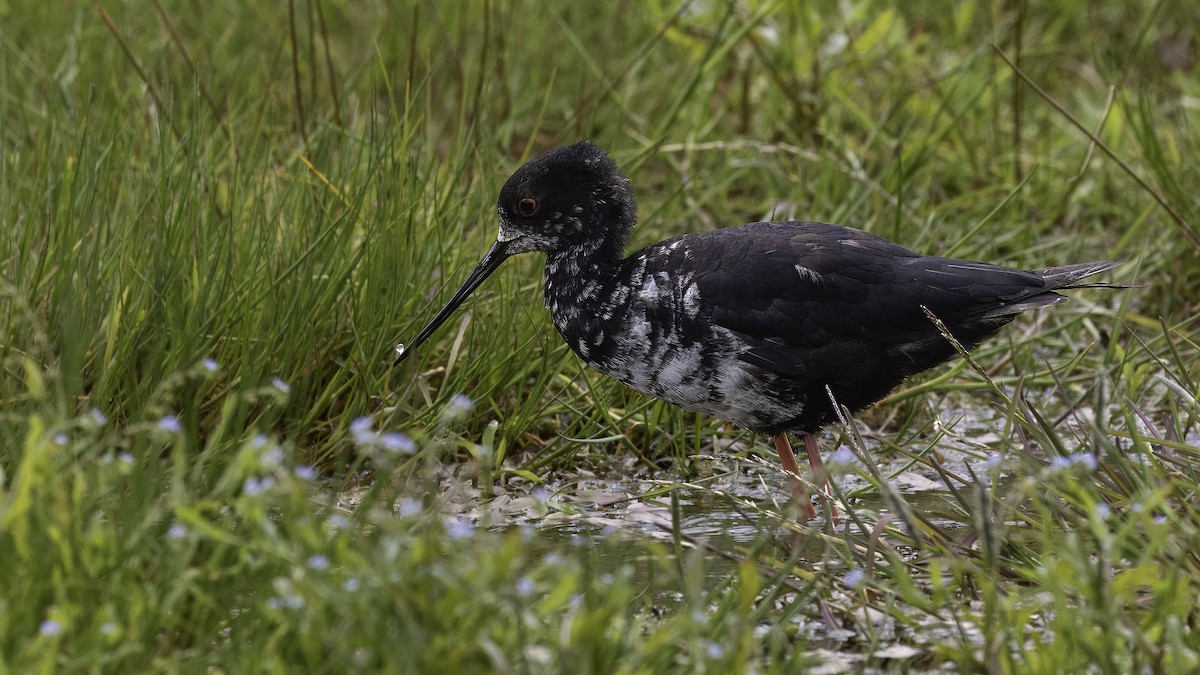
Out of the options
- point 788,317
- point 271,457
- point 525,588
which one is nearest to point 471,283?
point 788,317

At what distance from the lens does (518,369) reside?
477 centimetres

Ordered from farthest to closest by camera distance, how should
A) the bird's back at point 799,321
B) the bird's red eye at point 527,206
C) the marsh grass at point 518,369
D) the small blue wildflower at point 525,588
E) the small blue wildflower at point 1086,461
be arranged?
the bird's red eye at point 527,206 < the bird's back at point 799,321 < the small blue wildflower at point 1086,461 < the marsh grass at point 518,369 < the small blue wildflower at point 525,588

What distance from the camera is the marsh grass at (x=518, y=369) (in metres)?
2.64

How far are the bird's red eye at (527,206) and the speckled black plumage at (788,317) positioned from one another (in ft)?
1.30

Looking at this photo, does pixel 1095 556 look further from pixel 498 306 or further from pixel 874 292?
pixel 498 306

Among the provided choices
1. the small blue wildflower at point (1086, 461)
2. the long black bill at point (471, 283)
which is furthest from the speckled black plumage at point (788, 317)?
the small blue wildflower at point (1086, 461)

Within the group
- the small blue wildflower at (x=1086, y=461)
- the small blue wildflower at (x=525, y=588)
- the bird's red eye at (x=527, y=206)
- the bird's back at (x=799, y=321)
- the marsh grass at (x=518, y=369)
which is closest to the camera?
the small blue wildflower at (x=525, y=588)

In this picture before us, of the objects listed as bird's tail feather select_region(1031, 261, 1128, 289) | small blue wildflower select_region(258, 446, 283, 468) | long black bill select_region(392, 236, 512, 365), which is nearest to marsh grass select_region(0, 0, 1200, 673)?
small blue wildflower select_region(258, 446, 283, 468)

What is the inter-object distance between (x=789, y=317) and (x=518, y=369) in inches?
40.7

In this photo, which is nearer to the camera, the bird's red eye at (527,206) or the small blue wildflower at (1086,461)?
the small blue wildflower at (1086,461)

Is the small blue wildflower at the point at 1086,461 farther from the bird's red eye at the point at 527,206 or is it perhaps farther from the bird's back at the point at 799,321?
the bird's red eye at the point at 527,206

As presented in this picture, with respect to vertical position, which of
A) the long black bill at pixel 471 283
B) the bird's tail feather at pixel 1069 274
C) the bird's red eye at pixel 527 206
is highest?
the bird's tail feather at pixel 1069 274

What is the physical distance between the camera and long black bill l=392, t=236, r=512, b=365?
4.55 meters

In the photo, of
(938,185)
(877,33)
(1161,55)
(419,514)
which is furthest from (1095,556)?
(1161,55)
